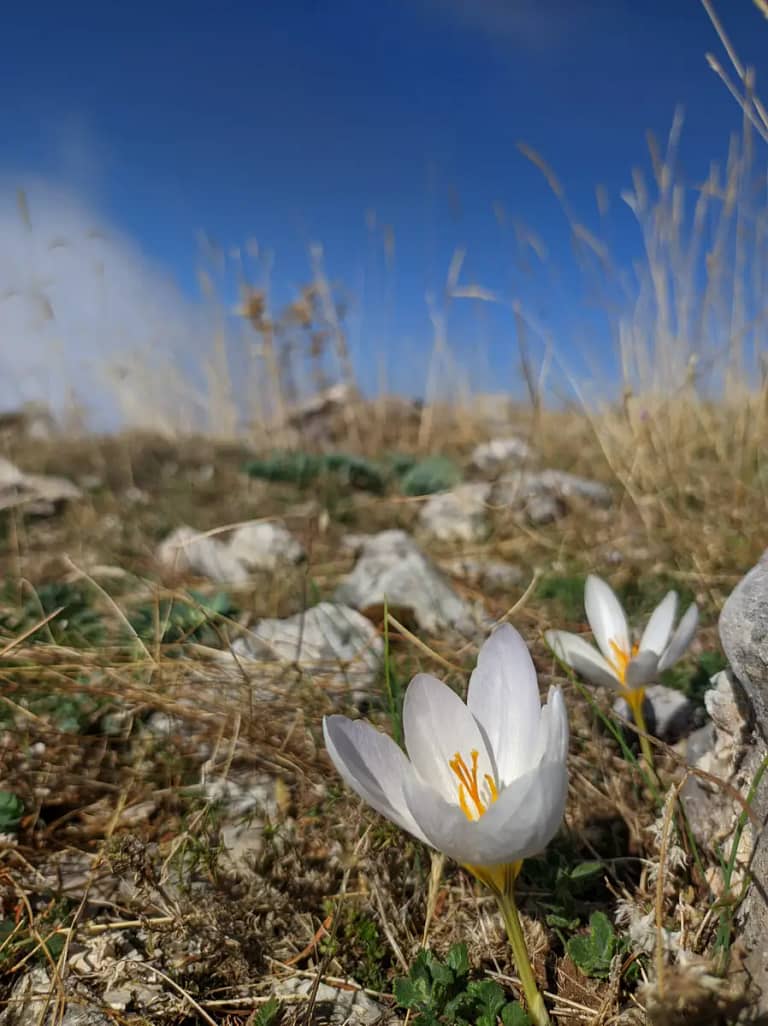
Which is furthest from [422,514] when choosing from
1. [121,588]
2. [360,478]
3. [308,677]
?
[308,677]

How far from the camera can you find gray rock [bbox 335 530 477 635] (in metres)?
2.09

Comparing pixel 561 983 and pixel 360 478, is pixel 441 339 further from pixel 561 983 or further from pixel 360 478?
pixel 561 983

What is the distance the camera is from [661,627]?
1305 millimetres

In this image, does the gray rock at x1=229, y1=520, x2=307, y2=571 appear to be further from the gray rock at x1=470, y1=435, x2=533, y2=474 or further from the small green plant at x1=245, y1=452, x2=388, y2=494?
the gray rock at x1=470, y1=435, x2=533, y2=474

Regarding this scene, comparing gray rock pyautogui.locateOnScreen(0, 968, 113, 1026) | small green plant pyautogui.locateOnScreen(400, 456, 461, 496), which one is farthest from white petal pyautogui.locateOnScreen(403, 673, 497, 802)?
small green plant pyautogui.locateOnScreen(400, 456, 461, 496)

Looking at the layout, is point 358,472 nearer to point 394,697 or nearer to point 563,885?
point 394,697

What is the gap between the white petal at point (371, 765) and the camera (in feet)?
2.76

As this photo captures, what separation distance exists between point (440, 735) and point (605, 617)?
58cm

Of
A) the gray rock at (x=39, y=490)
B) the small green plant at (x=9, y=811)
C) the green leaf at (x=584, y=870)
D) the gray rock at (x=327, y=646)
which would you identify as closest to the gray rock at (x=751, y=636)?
the green leaf at (x=584, y=870)

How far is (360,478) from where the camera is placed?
442cm

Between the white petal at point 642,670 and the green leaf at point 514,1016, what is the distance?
1.70 feet

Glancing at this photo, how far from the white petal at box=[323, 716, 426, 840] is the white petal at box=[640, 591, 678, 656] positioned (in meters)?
0.59

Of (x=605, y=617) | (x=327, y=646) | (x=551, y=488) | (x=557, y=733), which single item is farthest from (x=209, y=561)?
(x=557, y=733)

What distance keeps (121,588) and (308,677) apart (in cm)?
126
